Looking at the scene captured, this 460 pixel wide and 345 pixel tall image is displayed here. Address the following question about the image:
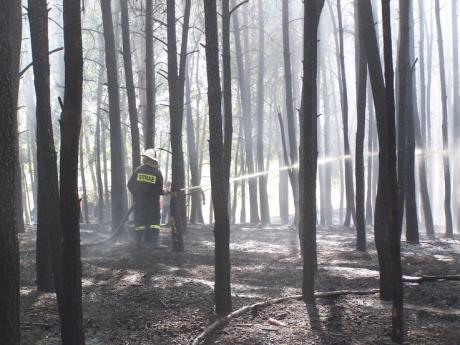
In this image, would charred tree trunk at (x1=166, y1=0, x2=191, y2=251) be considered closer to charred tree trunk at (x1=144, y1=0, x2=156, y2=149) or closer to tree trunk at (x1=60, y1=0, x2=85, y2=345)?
charred tree trunk at (x1=144, y1=0, x2=156, y2=149)

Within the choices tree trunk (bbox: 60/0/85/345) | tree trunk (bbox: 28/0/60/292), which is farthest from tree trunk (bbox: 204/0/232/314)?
tree trunk (bbox: 28/0/60/292)

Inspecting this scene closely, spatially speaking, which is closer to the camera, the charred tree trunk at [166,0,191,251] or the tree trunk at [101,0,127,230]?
the charred tree trunk at [166,0,191,251]

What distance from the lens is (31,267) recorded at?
8.50m

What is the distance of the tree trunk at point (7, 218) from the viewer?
345 centimetres

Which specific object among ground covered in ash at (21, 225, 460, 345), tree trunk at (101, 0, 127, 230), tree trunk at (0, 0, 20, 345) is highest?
tree trunk at (101, 0, 127, 230)

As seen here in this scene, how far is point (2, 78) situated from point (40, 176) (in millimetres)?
2749

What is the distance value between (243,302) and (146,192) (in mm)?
4733

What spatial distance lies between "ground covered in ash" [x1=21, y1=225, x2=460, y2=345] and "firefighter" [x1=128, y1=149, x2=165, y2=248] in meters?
0.72

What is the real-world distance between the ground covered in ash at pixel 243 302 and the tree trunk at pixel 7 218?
1.70 meters

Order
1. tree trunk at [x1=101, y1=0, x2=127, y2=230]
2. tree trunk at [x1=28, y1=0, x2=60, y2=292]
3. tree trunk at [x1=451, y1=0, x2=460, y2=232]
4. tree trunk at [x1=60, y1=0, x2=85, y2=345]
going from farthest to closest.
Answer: tree trunk at [x1=451, y1=0, x2=460, y2=232] → tree trunk at [x1=101, y1=0, x2=127, y2=230] → tree trunk at [x1=28, y1=0, x2=60, y2=292] → tree trunk at [x1=60, y1=0, x2=85, y2=345]

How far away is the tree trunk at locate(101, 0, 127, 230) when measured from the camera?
12.4 meters

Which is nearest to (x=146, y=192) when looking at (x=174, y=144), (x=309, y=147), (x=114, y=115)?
(x=174, y=144)

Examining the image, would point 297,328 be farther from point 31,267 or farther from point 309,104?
point 31,267

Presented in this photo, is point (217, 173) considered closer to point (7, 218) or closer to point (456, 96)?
point (7, 218)
